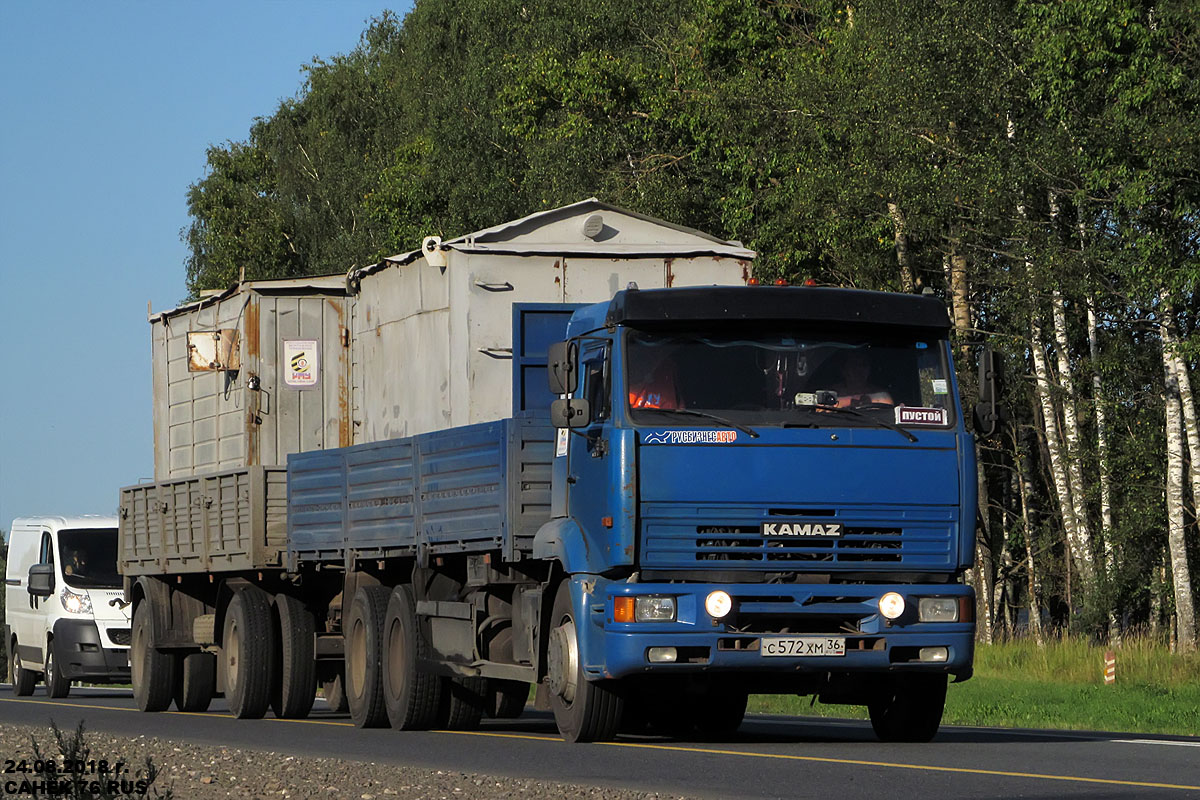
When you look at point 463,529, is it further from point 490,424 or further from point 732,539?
point 732,539

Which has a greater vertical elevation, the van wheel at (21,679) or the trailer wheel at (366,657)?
the trailer wheel at (366,657)

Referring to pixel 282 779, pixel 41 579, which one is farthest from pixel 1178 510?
pixel 282 779

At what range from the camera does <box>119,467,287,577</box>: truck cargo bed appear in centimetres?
1927

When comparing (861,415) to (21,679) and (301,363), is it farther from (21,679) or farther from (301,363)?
(21,679)

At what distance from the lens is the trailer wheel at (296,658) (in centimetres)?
1925

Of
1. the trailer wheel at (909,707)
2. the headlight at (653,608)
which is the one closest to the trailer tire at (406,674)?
the trailer wheel at (909,707)

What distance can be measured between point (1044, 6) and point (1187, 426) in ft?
22.1

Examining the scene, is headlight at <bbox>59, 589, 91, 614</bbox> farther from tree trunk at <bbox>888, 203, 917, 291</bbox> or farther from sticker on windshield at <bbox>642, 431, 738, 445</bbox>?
sticker on windshield at <bbox>642, 431, 738, 445</bbox>

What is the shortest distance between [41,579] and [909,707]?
45.6 feet

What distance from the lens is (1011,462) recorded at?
41344 mm

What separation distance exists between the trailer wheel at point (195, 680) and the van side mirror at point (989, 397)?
10.8 meters

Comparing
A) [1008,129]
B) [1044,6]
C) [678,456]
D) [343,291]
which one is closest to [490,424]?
[678,456]

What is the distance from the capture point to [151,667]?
71.1ft

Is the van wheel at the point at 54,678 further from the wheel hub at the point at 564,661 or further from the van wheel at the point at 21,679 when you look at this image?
the wheel hub at the point at 564,661
